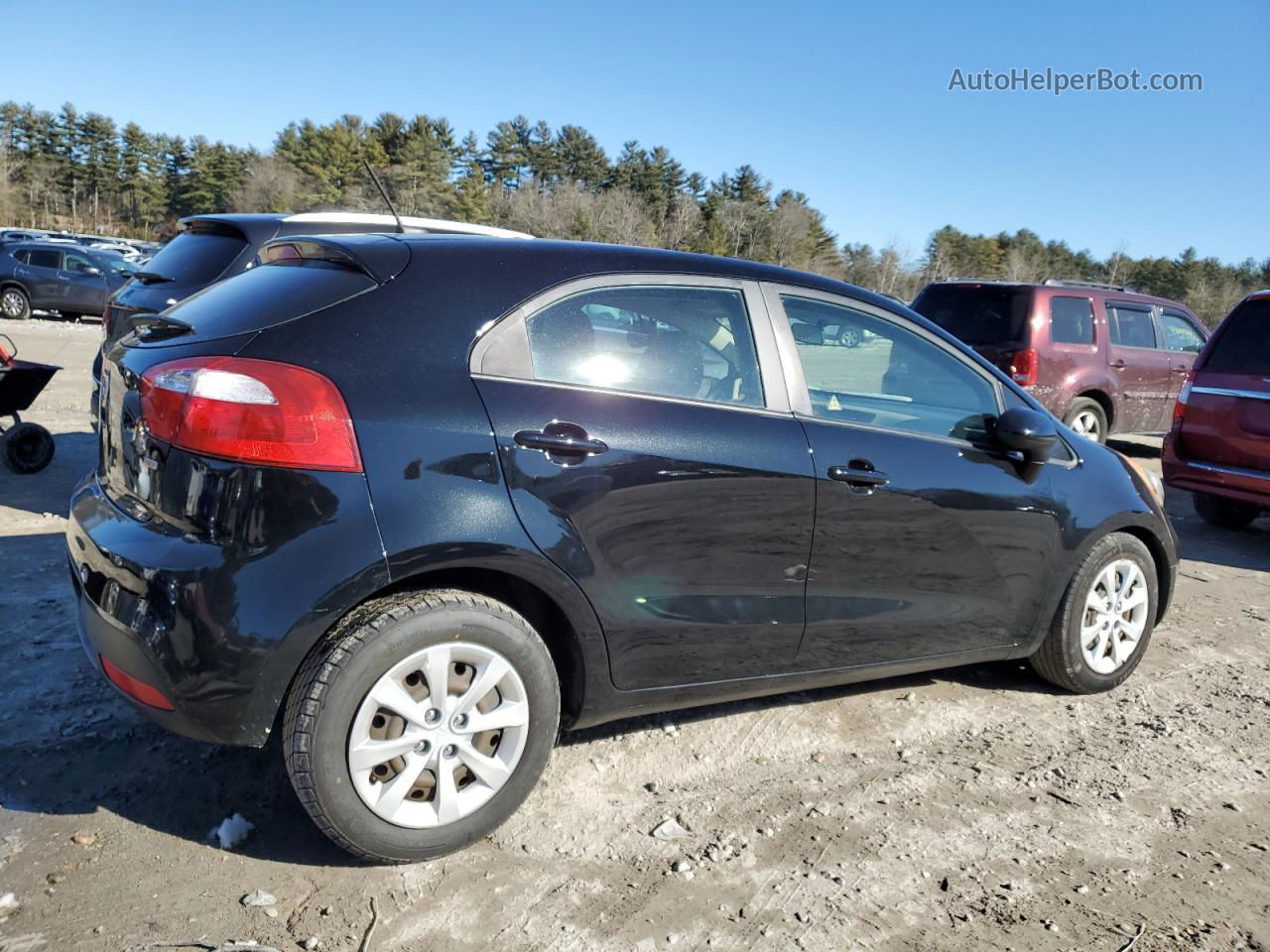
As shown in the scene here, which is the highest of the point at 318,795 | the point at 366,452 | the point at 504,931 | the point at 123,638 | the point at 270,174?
the point at 270,174

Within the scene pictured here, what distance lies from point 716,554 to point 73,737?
89.2 inches

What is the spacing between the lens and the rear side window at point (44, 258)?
20375 mm

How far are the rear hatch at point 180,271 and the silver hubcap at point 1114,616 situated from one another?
495 cm

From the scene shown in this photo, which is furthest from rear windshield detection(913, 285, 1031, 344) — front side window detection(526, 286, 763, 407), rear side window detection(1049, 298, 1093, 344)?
front side window detection(526, 286, 763, 407)

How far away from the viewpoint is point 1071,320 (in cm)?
1030

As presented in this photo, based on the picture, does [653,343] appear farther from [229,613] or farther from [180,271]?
[180,271]

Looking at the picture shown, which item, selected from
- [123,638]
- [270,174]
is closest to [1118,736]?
[123,638]

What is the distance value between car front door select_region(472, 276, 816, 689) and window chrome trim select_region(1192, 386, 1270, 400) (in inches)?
209

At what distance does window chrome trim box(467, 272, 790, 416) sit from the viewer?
286cm

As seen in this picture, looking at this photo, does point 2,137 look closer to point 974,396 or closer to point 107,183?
point 107,183

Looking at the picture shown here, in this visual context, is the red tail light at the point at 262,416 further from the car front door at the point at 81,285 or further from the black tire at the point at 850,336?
the car front door at the point at 81,285

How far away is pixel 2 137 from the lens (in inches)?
2872

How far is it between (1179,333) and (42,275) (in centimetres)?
2063

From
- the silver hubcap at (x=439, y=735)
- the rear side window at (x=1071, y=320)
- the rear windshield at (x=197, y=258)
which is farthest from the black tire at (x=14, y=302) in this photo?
the silver hubcap at (x=439, y=735)
